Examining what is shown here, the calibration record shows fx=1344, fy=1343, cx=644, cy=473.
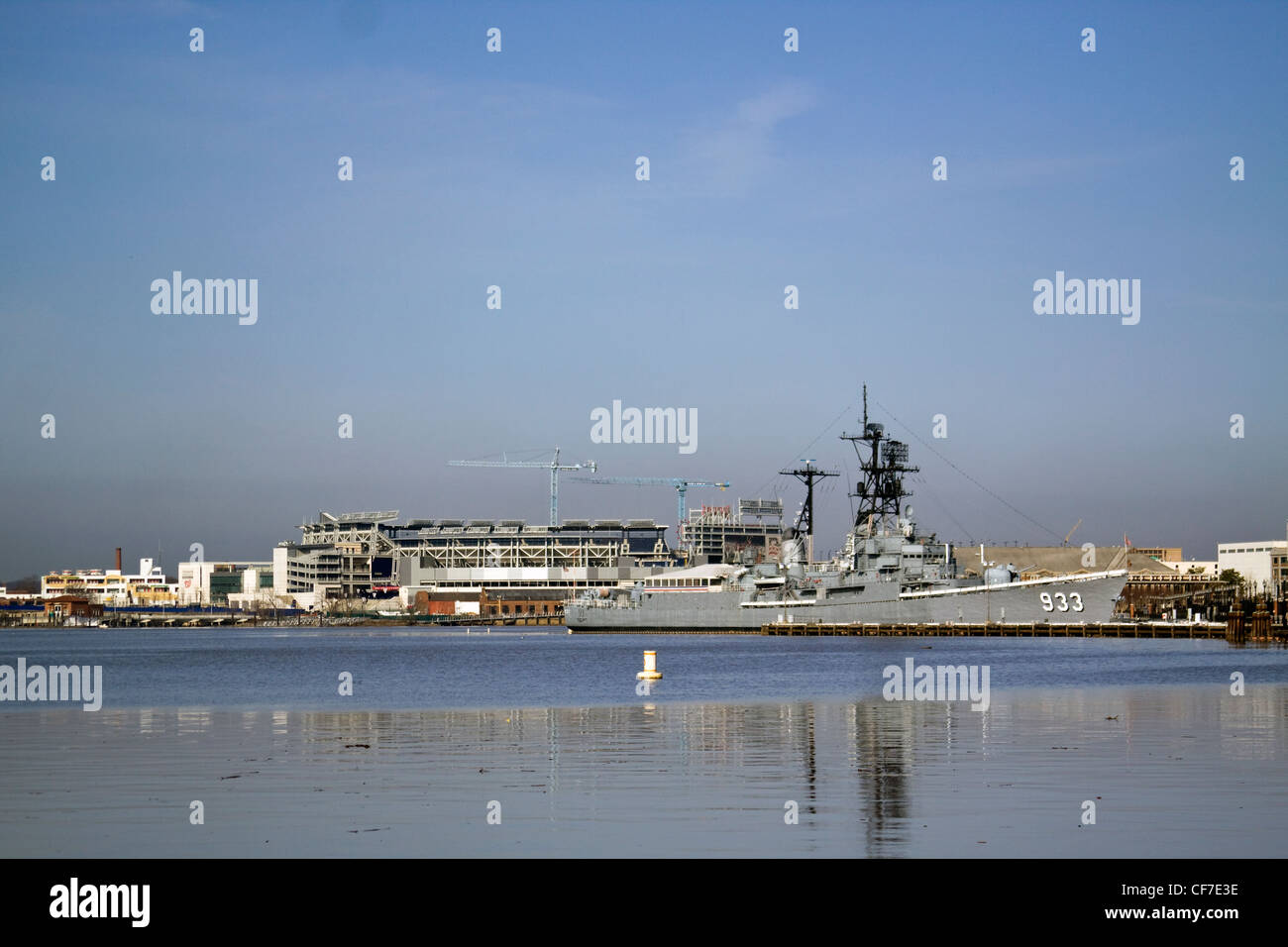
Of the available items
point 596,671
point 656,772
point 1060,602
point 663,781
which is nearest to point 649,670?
point 596,671

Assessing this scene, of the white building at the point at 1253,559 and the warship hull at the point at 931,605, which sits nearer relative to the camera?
the warship hull at the point at 931,605

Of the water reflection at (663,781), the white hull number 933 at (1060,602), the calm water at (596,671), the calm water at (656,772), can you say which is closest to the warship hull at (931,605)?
the white hull number 933 at (1060,602)

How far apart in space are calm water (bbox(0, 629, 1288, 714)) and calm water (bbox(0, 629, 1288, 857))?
0.56 metres

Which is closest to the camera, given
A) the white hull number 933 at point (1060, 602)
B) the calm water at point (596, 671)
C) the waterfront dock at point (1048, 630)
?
the calm water at point (596, 671)

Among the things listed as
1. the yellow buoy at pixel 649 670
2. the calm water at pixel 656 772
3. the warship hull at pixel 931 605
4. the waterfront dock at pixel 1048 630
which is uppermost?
the calm water at pixel 656 772

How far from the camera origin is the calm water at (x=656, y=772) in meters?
15.3

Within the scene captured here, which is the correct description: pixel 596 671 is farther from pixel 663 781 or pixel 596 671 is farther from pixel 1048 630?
pixel 1048 630

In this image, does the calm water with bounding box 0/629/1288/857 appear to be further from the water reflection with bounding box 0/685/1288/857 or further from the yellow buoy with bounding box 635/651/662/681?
the yellow buoy with bounding box 635/651/662/681

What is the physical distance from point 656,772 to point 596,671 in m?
37.9

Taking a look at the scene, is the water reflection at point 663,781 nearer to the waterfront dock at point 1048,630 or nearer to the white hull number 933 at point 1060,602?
the waterfront dock at point 1048,630

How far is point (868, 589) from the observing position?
347 feet

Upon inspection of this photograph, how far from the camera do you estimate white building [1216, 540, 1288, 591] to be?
16975cm

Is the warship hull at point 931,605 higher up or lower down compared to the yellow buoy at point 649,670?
lower down

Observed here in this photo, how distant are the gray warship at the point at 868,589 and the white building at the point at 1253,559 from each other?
70.6 m
